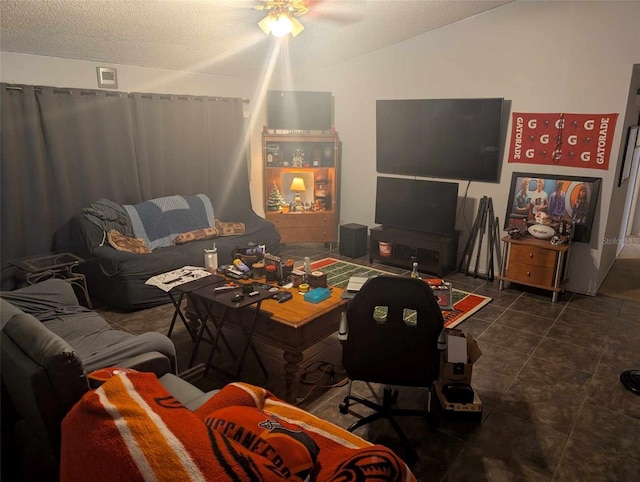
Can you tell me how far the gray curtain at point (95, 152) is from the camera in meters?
4.04

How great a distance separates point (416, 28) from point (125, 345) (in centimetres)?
446

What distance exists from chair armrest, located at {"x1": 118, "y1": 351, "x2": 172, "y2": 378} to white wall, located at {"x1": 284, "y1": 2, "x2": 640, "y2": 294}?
399 centimetres

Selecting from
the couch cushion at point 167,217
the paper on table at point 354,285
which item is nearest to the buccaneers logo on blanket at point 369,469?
the paper on table at point 354,285

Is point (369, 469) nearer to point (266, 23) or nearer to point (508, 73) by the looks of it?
point (266, 23)

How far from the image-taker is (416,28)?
495 cm

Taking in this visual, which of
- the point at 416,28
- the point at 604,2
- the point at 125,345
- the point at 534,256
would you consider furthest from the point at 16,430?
the point at 604,2

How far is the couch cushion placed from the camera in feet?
15.6

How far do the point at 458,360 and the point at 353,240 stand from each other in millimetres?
3279

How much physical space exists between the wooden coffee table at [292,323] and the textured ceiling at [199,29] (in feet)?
8.11

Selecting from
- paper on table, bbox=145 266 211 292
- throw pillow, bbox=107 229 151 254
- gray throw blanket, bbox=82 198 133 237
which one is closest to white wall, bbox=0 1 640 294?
gray throw blanket, bbox=82 198 133 237

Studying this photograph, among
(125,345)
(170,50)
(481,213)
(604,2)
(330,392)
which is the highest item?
(604,2)

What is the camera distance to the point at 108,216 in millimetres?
4449

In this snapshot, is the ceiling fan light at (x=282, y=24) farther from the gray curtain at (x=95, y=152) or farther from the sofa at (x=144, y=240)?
the sofa at (x=144, y=240)

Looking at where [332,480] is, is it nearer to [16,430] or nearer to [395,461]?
[395,461]
